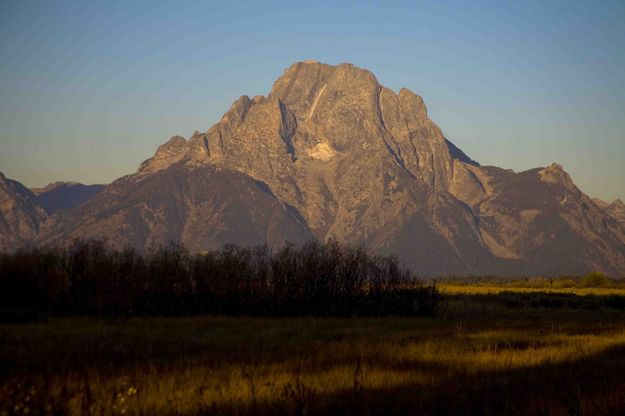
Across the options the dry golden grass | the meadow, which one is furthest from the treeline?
the dry golden grass

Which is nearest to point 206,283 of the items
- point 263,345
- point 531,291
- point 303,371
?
point 263,345

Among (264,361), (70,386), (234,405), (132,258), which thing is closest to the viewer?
(234,405)

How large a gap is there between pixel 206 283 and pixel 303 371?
21.8 meters

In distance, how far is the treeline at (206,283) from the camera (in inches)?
1257

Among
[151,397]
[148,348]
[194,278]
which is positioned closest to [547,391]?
[151,397]

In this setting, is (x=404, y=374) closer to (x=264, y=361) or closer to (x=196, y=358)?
(x=264, y=361)

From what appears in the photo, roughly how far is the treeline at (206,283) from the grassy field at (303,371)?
7431mm

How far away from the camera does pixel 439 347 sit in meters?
19.8

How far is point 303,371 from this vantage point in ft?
48.7

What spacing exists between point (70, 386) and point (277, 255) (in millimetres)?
26449

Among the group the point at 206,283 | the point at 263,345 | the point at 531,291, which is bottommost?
the point at 531,291

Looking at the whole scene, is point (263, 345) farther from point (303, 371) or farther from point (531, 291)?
point (531, 291)

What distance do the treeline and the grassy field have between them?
7.43 m

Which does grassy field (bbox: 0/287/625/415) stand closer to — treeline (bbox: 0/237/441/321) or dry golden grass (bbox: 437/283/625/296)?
treeline (bbox: 0/237/441/321)
